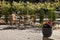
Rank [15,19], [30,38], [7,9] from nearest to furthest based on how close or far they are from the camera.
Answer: [30,38] → [15,19] → [7,9]

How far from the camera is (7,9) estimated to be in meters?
17.2

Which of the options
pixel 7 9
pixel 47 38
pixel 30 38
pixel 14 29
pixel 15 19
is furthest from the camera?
pixel 7 9

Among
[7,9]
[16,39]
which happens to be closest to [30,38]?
[16,39]

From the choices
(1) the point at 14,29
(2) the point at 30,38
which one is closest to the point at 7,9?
(1) the point at 14,29

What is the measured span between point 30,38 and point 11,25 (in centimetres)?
462

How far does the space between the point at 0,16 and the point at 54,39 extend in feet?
24.6

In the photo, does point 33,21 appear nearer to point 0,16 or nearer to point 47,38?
point 0,16

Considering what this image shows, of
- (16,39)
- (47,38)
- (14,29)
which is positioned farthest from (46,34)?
(14,29)

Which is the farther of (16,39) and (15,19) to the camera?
(15,19)

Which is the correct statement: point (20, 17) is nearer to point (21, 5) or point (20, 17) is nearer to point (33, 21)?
point (33, 21)

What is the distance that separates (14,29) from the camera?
1439cm

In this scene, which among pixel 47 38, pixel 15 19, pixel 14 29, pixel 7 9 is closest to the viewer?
pixel 47 38

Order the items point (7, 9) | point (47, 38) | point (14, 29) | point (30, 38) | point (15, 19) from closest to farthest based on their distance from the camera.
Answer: point (47, 38) < point (30, 38) < point (14, 29) < point (15, 19) < point (7, 9)

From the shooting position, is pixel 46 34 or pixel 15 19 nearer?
pixel 46 34
